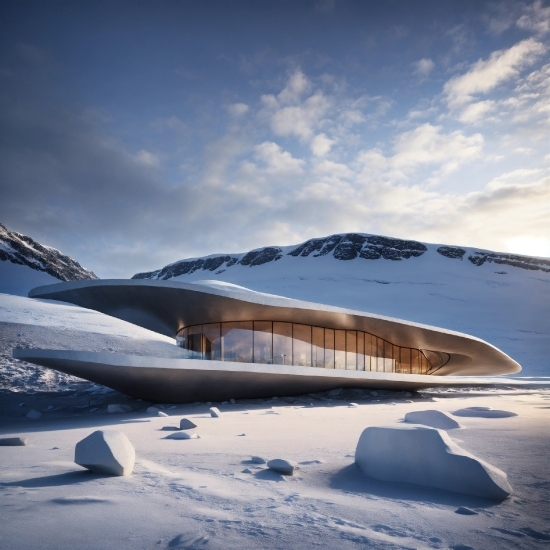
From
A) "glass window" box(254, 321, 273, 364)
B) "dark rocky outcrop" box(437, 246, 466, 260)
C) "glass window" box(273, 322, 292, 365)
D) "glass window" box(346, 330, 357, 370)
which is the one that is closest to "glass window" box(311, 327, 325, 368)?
"glass window" box(273, 322, 292, 365)

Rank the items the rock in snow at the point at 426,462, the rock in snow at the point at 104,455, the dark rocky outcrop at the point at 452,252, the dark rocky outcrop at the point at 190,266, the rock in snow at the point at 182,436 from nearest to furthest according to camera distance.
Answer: the rock in snow at the point at 426,462
the rock in snow at the point at 104,455
the rock in snow at the point at 182,436
the dark rocky outcrop at the point at 452,252
the dark rocky outcrop at the point at 190,266

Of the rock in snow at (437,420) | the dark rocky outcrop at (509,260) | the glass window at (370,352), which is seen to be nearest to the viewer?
the rock in snow at (437,420)

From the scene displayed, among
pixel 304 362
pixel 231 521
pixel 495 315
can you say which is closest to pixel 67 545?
pixel 231 521

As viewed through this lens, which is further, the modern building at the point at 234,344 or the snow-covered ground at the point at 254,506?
the modern building at the point at 234,344

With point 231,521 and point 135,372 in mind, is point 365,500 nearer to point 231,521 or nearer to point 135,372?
point 231,521

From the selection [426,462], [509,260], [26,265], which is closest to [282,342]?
[426,462]

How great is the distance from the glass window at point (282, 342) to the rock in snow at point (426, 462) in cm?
1385

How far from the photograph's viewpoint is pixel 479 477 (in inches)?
124

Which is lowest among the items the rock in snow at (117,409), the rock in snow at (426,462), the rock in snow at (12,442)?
the rock in snow at (117,409)

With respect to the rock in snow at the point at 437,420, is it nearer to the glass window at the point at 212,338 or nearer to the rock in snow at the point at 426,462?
the rock in snow at the point at 426,462

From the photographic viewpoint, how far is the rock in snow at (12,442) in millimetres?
6152

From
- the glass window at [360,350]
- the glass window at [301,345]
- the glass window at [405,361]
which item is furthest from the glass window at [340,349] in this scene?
the glass window at [405,361]

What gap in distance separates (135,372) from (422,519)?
11.1 m

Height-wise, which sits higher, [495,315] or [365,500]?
[495,315]
